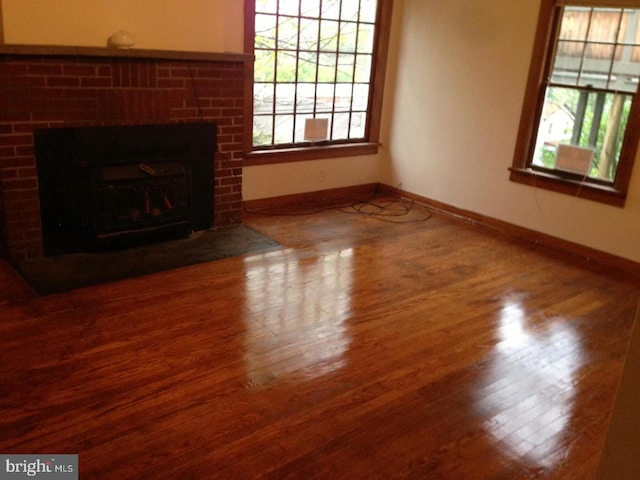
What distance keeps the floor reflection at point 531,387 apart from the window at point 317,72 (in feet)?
8.21

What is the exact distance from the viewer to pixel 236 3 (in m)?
4.24

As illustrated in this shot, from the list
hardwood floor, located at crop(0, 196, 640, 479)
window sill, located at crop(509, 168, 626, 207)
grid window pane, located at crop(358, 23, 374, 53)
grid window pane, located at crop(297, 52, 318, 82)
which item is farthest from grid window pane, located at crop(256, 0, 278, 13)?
window sill, located at crop(509, 168, 626, 207)

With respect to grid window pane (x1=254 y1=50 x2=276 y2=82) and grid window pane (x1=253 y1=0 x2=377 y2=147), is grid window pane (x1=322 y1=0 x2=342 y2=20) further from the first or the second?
grid window pane (x1=254 y1=50 x2=276 y2=82)

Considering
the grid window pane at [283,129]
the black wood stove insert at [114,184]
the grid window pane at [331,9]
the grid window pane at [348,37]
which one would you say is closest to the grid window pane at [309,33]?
the grid window pane at [331,9]

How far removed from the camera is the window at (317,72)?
183 inches

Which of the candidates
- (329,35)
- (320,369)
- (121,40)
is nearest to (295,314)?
(320,369)

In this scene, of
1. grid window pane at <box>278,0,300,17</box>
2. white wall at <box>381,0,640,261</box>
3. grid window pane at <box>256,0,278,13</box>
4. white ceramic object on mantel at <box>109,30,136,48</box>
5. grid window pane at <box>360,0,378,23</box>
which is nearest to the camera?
white ceramic object on mantel at <box>109,30,136,48</box>

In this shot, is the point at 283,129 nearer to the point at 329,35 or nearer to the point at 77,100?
the point at 329,35

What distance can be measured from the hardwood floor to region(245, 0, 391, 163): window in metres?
1.40

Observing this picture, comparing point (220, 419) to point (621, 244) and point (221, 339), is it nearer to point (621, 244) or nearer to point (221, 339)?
point (221, 339)

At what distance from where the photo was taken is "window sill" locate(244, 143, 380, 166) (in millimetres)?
4801

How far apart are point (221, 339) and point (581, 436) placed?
1.62 metres

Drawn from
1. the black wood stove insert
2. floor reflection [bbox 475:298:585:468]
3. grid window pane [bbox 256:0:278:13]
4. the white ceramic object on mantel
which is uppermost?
grid window pane [bbox 256:0:278:13]

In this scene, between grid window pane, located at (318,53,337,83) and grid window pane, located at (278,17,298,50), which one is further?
grid window pane, located at (318,53,337,83)
